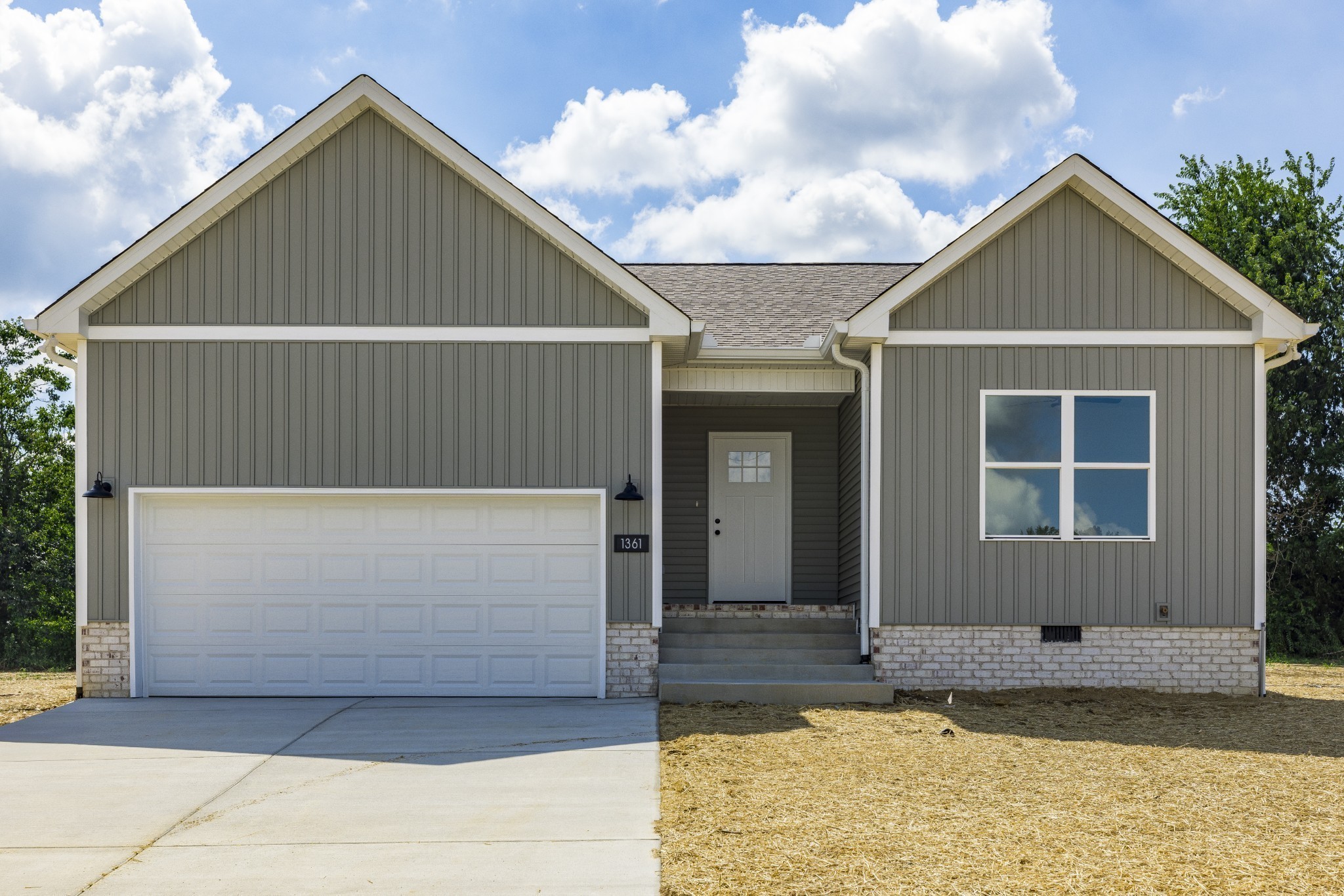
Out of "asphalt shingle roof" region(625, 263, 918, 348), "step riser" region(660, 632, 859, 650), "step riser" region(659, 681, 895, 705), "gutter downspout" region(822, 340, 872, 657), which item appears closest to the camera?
"step riser" region(659, 681, 895, 705)

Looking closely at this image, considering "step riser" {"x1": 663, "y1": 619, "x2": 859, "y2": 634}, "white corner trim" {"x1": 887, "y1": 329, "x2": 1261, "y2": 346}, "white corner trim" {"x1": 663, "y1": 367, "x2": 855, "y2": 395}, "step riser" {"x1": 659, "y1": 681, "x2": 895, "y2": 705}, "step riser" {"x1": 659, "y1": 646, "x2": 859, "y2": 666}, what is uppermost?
"white corner trim" {"x1": 887, "y1": 329, "x2": 1261, "y2": 346}

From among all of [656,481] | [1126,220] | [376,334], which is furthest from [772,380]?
[376,334]

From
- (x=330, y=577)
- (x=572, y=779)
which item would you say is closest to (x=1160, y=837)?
(x=572, y=779)

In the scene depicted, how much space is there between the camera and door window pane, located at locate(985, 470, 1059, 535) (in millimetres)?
11125

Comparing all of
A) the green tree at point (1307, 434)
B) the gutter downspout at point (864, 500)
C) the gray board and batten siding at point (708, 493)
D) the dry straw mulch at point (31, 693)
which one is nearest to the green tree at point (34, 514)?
the dry straw mulch at point (31, 693)

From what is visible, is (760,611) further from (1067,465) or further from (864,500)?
(1067,465)

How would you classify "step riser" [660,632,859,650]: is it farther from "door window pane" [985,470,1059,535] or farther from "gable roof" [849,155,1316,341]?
"gable roof" [849,155,1316,341]

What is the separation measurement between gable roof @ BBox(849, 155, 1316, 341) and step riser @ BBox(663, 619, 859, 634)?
315 centimetres

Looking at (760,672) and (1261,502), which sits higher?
(1261,502)

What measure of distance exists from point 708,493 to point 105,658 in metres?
6.50

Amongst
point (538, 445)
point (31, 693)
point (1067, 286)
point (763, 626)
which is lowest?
point (31, 693)

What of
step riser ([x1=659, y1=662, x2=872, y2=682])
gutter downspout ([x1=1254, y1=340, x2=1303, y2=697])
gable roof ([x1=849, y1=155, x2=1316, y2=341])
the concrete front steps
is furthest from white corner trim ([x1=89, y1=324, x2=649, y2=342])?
gutter downspout ([x1=1254, y1=340, x2=1303, y2=697])

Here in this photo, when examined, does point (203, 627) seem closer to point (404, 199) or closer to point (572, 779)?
point (404, 199)

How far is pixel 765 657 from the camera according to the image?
11.5 meters
